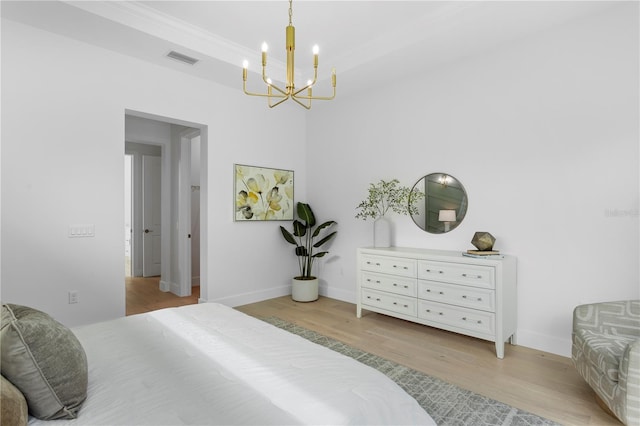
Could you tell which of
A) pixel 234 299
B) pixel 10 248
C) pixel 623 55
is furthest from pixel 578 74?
pixel 10 248

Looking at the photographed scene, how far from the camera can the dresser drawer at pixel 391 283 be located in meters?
3.46

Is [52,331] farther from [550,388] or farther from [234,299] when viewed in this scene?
[234,299]

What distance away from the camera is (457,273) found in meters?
3.12

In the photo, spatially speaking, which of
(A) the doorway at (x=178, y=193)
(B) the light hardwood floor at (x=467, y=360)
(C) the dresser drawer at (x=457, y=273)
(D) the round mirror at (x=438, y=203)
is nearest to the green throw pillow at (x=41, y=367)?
(B) the light hardwood floor at (x=467, y=360)

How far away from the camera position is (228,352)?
1.55 m

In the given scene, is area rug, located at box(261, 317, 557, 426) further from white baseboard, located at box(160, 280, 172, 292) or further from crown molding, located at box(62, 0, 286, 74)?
white baseboard, located at box(160, 280, 172, 292)

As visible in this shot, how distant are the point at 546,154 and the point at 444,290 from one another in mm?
1489

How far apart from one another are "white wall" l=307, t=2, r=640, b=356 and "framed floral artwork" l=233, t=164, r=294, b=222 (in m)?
1.62

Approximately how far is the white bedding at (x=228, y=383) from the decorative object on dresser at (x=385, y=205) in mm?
2404

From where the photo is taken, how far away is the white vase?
397cm

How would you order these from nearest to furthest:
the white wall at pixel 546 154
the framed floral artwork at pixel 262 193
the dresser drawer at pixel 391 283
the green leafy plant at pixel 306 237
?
the white wall at pixel 546 154, the dresser drawer at pixel 391 283, the framed floral artwork at pixel 262 193, the green leafy plant at pixel 306 237

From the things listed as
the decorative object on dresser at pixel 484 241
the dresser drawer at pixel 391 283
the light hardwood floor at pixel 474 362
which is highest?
the decorative object on dresser at pixel 484 241

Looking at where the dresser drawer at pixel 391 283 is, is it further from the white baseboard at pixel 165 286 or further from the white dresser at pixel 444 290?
the white baseboard at pixel 165 286

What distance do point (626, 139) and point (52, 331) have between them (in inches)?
146
